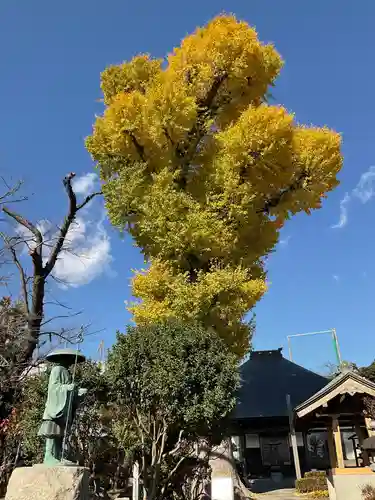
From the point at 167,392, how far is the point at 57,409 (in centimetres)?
255

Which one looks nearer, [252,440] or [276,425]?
[276,425]

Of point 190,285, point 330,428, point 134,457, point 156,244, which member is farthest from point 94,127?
point 330,428

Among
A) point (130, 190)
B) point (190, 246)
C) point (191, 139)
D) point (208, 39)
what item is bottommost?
point (190, 246)

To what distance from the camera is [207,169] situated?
482 inches

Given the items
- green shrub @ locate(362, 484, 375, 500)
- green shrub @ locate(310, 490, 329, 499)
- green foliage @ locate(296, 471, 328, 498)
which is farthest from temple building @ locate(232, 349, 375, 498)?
green shrub @ locate(362, 484, 375, 500)

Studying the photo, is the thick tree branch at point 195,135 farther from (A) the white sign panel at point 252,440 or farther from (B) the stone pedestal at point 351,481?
(A) the white sign panel at point 252,440

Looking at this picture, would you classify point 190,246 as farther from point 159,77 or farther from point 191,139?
point 159,77

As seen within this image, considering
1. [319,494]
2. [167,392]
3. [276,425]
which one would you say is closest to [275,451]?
[276,425]

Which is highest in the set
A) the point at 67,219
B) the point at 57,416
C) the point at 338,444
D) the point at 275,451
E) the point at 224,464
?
the point at 67,219

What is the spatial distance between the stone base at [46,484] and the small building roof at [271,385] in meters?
12.1

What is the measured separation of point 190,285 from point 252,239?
9.18ft

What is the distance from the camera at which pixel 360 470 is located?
37.6 ft

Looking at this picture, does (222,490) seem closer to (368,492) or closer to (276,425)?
(368,492)

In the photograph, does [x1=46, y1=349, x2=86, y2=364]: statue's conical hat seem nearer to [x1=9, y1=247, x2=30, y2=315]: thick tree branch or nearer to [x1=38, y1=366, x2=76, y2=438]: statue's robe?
[x1=38, y1=366, x2=76, y2=438]: statue's robe
